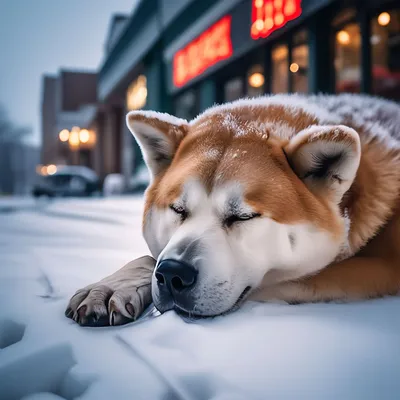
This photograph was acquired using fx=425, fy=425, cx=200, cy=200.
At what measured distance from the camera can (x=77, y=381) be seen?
2.94 feet

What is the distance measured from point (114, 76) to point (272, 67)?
9.39 m

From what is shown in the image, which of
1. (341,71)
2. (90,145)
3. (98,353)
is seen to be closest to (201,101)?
(341,71)

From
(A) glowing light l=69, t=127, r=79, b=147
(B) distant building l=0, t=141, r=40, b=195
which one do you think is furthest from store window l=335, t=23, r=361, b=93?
(B) distant building l=0, t=141, r=40, b=195

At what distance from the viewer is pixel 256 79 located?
6793 millimetres

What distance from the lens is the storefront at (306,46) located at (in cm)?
482

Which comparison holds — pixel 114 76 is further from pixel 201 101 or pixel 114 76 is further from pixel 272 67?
pixel 272 67

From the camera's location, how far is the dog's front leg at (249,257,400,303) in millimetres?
1361

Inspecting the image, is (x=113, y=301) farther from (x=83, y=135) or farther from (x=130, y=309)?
(x=83, y=135)

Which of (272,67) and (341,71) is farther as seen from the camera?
(272,67)

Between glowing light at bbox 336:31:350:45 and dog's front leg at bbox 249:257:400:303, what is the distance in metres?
4.41

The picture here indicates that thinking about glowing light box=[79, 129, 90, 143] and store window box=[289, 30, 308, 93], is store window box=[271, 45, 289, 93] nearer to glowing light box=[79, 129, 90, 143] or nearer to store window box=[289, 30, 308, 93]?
store window box=[289, 30, 308, 93]

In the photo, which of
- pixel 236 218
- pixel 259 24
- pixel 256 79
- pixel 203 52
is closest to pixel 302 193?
pixel 236 218

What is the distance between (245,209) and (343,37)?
181 inches

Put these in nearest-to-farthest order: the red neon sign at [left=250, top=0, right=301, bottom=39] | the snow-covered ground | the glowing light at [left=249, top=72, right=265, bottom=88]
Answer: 1. the snow-covered ground
2. the red neon sign at [left=250, top=0, right=301, bottom=39]
3. the glowing light at [left=249, top=72, right=265, bottom=88]
